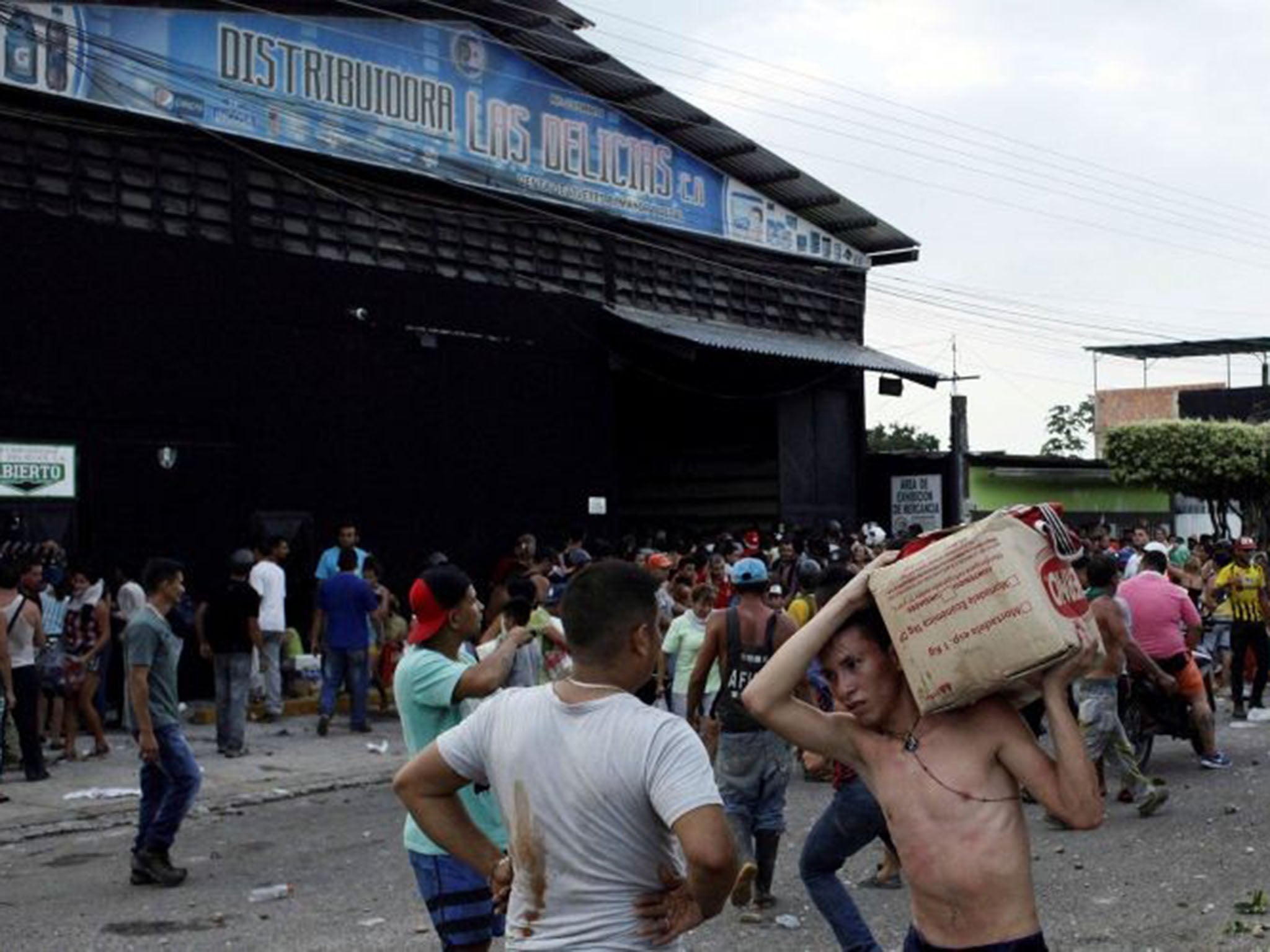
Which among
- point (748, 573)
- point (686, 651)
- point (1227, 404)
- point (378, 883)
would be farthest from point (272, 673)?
point (1227, 404)

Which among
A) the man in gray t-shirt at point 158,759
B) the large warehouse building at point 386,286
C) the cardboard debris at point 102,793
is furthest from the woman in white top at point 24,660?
the man in gray t-shirt at point 158,759

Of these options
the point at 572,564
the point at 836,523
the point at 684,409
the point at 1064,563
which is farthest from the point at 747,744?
the point at 684,409

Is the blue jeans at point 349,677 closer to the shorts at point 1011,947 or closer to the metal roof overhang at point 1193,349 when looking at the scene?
the shorts at point 1011,947

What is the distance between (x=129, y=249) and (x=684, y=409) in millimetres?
10938

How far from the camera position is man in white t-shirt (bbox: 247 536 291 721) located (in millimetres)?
16156

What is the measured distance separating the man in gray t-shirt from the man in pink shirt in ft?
22.4

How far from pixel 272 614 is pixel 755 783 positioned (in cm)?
896

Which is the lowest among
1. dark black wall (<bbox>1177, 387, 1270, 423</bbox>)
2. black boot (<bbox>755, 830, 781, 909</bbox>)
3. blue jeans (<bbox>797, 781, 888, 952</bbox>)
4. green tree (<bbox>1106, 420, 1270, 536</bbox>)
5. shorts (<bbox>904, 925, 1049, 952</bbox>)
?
black boot (<bbox>755, 830, 781, 909</bbox>)

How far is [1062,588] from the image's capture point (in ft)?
12.7

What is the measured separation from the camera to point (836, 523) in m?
24.5

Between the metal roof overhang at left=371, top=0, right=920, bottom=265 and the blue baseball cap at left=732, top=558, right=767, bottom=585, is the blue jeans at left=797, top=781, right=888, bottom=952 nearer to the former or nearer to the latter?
the blue baseball cap at left=732, top=558, right=767, bottom=585

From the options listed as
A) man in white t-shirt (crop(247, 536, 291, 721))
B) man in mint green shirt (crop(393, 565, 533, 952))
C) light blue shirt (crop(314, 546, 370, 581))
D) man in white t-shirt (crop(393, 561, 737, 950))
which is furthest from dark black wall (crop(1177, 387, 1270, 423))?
man in white t-shirt (crop(393, 561, 737, 950))

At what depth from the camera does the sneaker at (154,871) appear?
9219 millimetres

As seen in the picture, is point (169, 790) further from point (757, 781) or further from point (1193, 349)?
point (1193, 349)
